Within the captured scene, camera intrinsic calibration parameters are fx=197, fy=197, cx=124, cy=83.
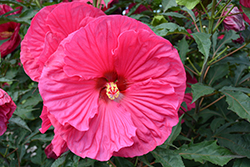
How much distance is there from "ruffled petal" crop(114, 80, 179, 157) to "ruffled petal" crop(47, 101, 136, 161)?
0.05 meters

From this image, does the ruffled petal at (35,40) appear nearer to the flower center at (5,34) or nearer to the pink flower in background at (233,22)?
the flower center at (5,34)

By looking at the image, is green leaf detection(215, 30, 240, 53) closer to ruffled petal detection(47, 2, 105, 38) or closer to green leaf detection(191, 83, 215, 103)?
green leaf detection(191, 83, 215, 103)

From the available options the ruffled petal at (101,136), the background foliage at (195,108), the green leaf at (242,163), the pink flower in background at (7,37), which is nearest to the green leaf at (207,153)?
the background foliage at (195,108)

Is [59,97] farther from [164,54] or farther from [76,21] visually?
[164,54]

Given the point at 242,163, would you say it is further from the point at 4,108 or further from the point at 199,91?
the point at 4,108

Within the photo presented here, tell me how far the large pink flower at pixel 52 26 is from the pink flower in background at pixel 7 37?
0.76 metres

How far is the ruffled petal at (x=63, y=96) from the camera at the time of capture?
2.23ft

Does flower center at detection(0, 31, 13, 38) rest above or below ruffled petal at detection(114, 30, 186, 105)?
below

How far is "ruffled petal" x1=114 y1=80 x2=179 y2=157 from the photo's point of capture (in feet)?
2.52

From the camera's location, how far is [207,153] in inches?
42.6

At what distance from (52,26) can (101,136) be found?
466 mm

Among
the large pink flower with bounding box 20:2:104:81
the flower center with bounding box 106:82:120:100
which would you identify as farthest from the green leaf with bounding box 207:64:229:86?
the large pink flower with bounding box 20:2:104:81

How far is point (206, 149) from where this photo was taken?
1.10 meters

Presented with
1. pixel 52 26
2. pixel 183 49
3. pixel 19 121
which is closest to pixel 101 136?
pixel 52 26
